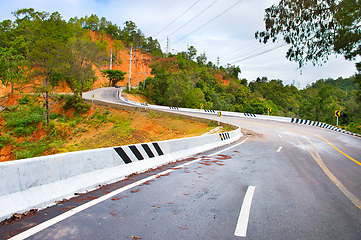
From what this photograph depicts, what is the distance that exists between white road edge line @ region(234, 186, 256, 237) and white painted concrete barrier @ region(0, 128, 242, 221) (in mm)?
3128

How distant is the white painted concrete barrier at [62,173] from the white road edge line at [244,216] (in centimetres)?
313

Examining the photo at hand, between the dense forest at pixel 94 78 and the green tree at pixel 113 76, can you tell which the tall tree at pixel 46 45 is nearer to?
the dense forest at pixel 94 78

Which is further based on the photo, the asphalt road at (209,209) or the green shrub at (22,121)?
the green shrub at (22,121)

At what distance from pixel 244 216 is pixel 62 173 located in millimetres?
3548

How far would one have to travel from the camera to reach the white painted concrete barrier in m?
3.63

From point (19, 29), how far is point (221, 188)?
90331 millimetres

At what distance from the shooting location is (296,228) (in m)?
3.52

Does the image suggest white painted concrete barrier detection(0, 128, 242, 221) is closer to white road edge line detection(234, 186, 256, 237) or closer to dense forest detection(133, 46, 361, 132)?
white road edge line detection(234, 186, 256, 237)

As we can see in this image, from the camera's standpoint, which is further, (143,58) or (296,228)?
(143,58)

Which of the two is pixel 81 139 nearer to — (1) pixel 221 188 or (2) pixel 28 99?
(2) pixel 28 99

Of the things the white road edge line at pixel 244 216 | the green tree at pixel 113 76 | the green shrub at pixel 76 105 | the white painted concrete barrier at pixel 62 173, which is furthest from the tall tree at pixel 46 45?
the white road edge line at pixel 244 216

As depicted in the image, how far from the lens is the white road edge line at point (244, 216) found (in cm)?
328

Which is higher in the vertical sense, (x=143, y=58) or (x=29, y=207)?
(x=143, y=58)

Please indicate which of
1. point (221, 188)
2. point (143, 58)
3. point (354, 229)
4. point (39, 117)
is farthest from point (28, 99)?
point (143, 58)
